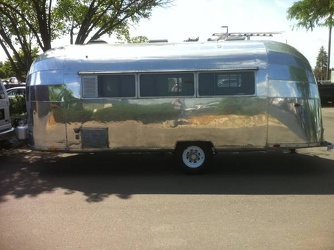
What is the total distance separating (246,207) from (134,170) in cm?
320

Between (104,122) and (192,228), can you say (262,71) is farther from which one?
(192,228)

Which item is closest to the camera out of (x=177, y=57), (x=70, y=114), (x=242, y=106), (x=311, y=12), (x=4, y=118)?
(x=242, y=106)

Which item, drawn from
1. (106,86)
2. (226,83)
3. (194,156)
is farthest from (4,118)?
(226,83)

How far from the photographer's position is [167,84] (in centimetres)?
805

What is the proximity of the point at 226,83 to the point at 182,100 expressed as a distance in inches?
35.5

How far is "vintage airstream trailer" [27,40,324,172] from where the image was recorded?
7.91 metres

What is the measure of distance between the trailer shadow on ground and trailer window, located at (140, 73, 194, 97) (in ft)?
5.30

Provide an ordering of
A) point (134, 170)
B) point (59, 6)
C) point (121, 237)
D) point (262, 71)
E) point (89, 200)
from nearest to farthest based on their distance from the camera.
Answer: point (121, 237), point (89, 200), point (262, 71), point (134, 170), point (59, 6)

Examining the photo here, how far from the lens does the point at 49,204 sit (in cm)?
630

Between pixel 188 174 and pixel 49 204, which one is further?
pixel 188 174

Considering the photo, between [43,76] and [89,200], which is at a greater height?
[43,76]

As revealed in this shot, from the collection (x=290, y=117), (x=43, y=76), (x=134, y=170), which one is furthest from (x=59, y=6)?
(x=290, y=117)

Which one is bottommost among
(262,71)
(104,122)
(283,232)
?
(283,232)

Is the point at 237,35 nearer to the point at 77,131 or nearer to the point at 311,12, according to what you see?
the point at 77,131
